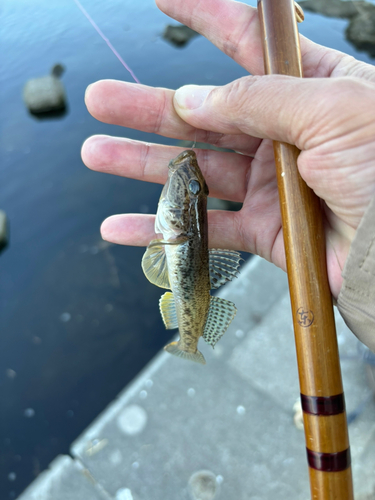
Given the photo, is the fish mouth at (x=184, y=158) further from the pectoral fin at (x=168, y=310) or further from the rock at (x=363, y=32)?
the rock at (x=363, y=32)

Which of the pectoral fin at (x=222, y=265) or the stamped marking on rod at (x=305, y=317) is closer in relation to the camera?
the stamped marking on rod at (x=305, y=317)

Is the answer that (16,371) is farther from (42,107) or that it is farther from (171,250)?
(42,107)

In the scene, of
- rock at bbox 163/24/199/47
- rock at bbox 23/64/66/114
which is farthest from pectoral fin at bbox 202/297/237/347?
rock at bbox 163/24/199/47

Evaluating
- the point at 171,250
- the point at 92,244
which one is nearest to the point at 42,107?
the point at 92,244

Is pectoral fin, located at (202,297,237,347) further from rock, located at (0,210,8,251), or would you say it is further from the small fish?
rock, located at (0,210,8,251)

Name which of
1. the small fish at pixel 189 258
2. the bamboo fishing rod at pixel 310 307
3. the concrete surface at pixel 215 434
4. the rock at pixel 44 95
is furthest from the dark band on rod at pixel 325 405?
the rock at pixel 44 95

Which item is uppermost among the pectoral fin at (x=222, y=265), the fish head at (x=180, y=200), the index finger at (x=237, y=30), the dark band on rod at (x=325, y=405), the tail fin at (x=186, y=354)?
the index finger at (x=237, y=30)

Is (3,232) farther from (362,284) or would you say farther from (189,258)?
(362,284)
